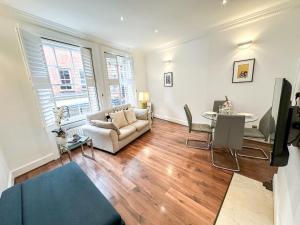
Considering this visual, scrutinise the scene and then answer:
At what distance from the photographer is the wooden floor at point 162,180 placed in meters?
1.45

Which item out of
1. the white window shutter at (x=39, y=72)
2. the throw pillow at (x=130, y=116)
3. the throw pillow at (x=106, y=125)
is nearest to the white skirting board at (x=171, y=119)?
the throw pillow at (x=130, y=116)

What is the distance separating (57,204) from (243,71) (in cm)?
382

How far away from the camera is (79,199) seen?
1073mm

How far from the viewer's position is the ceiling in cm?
206

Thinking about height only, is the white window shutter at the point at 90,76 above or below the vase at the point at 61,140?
above

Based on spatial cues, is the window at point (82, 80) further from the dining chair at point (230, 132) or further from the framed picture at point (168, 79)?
the dining chair at point (230, 132)

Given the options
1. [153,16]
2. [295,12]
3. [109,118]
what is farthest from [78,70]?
[295,12]

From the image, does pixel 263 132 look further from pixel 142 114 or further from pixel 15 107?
pixel 15 107

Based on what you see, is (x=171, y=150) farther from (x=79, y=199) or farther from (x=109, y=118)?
(x=79, y=199)

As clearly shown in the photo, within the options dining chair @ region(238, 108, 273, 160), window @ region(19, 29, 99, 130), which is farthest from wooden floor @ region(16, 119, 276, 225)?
window @ region(19, 29, 99, 130)

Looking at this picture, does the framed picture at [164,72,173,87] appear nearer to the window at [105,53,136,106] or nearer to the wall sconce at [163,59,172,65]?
the wall sconce at [163,59,172,65]

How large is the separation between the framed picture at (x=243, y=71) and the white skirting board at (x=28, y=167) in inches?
174

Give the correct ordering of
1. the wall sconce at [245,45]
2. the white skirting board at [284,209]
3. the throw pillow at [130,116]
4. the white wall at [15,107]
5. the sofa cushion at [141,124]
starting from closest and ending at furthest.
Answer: the white skirting board at [284,209] < the white wall at [15,107] < the wall sconce at [245,45] < the sofa cushion at [141,124] < the throw pillow at [130,116]

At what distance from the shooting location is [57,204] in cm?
104
